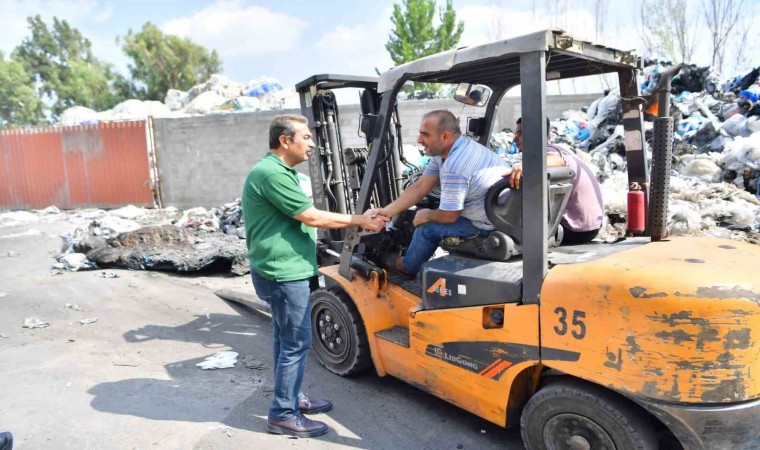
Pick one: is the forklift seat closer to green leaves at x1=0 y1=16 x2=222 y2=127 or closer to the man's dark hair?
the man's dark hair

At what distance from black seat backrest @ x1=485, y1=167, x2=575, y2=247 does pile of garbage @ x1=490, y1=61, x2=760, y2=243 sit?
13.6 ft

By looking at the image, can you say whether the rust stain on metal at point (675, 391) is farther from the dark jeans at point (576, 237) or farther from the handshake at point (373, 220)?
the handshake at point (373, 220)

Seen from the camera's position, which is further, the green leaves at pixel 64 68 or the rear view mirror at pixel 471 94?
the green leaves at pixel 64 68

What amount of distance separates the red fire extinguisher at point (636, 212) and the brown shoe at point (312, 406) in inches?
93.4

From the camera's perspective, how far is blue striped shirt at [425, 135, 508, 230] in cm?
315

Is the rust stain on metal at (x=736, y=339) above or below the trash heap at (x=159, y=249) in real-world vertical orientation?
above

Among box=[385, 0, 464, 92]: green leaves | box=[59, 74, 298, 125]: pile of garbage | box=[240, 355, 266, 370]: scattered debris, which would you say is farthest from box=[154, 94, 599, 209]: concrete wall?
box=[385, 0, 464, 92]: green leaves

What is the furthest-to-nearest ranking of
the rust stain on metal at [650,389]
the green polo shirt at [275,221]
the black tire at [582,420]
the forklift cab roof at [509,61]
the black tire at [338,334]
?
the black tire at [338,334] < the green polo shirt at [275,221] < the forklift cab roof at [509,61] < the black tire at [582,420] < the rust stain on metal at [650,389]

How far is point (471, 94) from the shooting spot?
4113 mm

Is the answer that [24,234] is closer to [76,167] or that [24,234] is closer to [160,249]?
[160,249]

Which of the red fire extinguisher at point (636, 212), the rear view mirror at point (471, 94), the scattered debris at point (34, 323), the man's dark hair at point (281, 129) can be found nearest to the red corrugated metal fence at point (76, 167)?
the scattered debris at point (34, 323)

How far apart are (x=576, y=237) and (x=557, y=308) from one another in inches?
47.3

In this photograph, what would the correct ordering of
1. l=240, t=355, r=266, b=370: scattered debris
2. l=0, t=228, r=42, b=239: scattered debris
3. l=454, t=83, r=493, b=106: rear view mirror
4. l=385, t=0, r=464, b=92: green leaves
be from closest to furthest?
l=454, t=83, r=493, b=106: rear view mirror < l=240, t=355, r=266, b=370: scattered debris < l=0, t=228, r=42, b=239: scattered debris < l=385, t=0, r=464, b=92: green leaves

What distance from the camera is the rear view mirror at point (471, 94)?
408 centimetres
